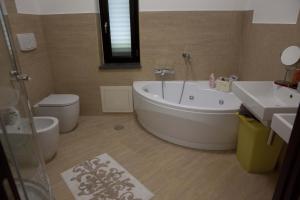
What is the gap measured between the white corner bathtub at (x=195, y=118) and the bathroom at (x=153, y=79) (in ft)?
0.04

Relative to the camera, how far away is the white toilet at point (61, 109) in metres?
2.43

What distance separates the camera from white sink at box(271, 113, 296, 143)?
102 cm

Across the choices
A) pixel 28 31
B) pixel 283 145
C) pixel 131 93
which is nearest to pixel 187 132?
pixel 283 145

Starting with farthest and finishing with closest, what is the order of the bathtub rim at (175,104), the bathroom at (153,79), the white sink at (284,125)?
1. the bathtub rim at (175,104)
2. the bathroom at (153,79)
3. the white sink at (284,125)

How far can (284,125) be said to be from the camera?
1047 millimetres

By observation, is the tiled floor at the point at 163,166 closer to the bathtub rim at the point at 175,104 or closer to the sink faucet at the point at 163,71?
the bathtub rim at the point at 175,104

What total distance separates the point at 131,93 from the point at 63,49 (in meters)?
1.10

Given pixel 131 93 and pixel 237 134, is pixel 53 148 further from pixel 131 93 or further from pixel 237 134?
pixel 237 134

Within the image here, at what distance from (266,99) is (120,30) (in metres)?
1.98

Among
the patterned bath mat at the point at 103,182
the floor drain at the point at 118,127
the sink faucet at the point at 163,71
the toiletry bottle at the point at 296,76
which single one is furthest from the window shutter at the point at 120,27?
the toiletry bottle at the point at 296,76

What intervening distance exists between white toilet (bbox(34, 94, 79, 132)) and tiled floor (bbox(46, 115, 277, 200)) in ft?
0.58

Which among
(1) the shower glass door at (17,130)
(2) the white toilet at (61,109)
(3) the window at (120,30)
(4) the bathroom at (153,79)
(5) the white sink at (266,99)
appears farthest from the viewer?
(3) the window at (120,30)

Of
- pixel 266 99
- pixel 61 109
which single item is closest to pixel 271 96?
pixel 266 99

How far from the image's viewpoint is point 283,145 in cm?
182
